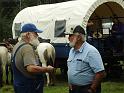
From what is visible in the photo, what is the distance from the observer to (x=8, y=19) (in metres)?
42.5

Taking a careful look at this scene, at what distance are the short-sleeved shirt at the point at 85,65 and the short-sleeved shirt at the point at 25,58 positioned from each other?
567 millimetres

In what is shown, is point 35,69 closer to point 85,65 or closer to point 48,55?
point 85,65

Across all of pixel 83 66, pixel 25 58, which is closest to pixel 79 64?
pixel 83 66

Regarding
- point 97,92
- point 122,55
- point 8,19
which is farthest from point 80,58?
point 8,19

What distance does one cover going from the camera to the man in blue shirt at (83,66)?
19.9 ft

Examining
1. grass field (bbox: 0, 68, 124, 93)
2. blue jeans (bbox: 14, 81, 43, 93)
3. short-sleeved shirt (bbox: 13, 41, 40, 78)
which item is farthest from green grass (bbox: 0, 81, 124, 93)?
short-sleeved shirt (bbox: 13, 41, 40, 78)

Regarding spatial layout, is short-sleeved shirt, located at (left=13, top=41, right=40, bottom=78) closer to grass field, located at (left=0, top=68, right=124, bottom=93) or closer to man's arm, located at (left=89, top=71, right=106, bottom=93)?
man's arm, located at (left=89, top=71, right=106, bottom=93)

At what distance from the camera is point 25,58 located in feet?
19.6

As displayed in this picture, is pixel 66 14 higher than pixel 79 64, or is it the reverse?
pixel 66 14

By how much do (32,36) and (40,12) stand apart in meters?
11.6

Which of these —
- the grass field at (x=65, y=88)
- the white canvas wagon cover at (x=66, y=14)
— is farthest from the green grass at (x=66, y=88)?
the white canvas wagon cover at (x=66, y=14)

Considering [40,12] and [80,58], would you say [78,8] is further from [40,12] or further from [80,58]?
[80,58]

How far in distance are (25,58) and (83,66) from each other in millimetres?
834

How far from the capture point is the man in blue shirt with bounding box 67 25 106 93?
19.9ft
